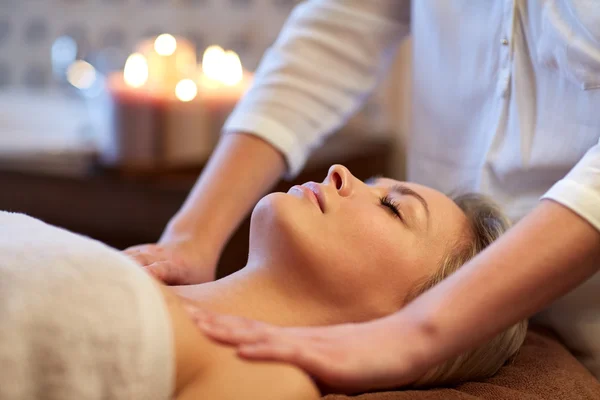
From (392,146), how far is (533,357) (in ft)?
4.08

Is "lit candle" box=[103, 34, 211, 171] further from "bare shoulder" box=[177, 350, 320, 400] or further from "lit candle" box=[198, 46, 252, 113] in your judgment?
"bare shoulder" box=[177, 350, 320, 400]

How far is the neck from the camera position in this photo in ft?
2.84

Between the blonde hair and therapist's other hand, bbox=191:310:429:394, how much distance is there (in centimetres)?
17

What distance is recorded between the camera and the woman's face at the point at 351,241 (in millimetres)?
875

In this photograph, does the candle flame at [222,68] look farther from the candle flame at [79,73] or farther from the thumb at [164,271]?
the thumb at [164,271]

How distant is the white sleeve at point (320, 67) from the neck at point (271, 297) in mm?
317

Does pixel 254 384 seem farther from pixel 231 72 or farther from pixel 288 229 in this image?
pixel 231 72

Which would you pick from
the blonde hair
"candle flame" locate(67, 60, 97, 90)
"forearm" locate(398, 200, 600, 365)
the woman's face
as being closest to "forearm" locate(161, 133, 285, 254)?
the woman's face

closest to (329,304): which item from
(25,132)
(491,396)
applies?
(491,396)

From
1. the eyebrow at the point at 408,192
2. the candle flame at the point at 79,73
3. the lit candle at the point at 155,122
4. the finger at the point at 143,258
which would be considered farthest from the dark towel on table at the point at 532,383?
the candle flame at the point at 79,73

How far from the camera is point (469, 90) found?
1082 mm

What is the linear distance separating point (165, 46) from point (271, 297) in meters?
1.07

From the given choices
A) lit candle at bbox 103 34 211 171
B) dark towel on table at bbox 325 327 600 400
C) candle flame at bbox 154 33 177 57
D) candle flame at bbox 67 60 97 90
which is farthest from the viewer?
candle flame at bbox 67 60 97 90

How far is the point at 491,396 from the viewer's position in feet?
2.82
